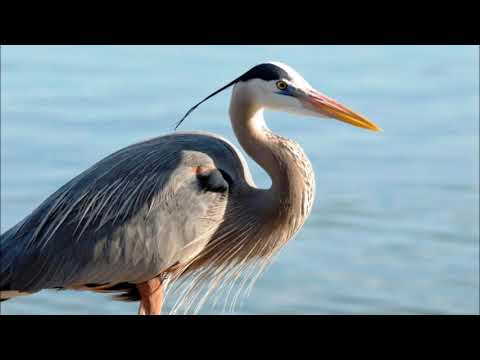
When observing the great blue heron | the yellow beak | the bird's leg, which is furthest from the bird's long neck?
the bird's leg

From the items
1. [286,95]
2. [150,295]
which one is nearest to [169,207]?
[150,295]

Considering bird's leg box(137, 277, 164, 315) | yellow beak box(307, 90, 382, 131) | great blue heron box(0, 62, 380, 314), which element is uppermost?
yellow beak box(307, 90, 382, 131)

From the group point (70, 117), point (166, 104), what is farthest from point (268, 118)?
point (70, 117)

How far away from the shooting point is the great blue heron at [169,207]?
5500 millimetres

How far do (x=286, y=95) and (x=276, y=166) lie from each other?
33cm

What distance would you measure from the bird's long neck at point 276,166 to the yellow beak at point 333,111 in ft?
0.72

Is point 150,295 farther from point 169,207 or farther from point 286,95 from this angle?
point 286,95

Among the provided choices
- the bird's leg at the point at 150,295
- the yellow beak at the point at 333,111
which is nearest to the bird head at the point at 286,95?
the yellow beak at the point at 333,111

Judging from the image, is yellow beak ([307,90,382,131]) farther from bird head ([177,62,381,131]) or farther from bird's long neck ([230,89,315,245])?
bird's long neck ([230,89,315,245])

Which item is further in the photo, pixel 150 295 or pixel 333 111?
pixel 150 295

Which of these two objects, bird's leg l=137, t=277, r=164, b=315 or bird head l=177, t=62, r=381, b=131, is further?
bird's leg l=137, t=277, r=164, b=315

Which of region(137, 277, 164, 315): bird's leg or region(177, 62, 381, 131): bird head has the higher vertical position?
region(177, 62, 381, 131): bird head

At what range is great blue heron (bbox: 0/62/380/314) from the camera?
5500 millimetres

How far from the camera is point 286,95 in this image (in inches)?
217
